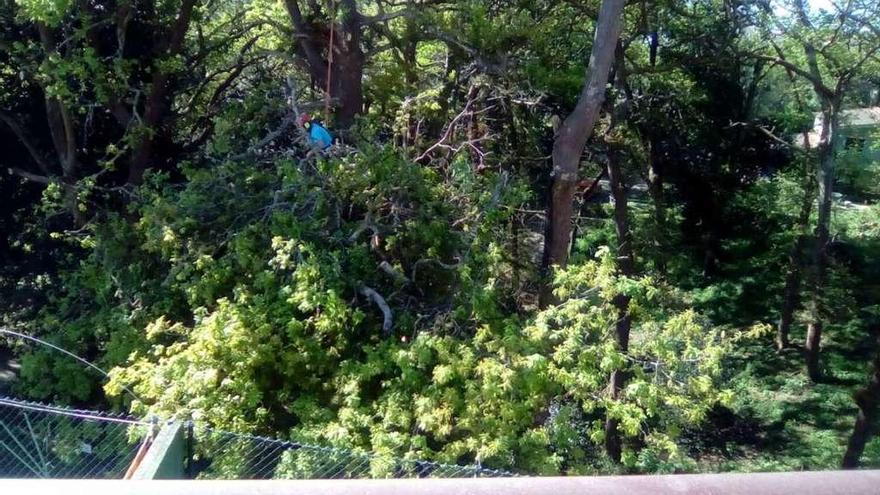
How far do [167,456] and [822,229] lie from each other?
1254cm

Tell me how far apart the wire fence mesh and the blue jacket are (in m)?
3.41

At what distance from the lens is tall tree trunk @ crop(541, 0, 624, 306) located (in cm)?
916

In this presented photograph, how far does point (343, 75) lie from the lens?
10422 millimetres

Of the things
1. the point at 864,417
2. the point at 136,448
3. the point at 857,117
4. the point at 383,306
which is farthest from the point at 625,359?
the point at 857,117

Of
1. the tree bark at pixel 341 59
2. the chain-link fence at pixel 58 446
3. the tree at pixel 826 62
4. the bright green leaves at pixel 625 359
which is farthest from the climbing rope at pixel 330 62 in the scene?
the tree at pixel 826 62

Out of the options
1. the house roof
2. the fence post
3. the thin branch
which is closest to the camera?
the fence post

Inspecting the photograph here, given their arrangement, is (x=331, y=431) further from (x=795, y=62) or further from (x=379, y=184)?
(x=795, y=62)

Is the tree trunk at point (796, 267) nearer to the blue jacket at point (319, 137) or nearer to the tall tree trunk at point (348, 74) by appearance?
the tall tree trunk at point (348, 74)

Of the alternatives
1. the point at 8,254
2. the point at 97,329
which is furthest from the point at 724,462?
the point at 8,254

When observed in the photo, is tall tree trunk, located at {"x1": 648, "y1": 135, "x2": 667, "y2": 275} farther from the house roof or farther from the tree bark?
the tree bark

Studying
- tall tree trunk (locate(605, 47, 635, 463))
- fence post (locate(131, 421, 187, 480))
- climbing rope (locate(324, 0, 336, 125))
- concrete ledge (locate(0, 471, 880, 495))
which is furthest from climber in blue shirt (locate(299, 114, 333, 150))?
concrete ledge (locate(0, 471, 880, 495))

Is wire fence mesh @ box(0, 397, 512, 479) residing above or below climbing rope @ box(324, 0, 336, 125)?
below

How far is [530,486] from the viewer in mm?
2104

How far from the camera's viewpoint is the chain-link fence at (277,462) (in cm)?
521
